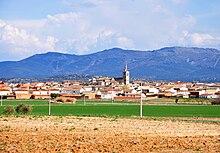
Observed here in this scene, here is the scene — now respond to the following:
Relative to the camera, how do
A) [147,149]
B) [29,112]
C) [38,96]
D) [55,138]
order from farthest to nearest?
1. [38,96]
2. [29,112]
3. [55,138]
4. [147,149]

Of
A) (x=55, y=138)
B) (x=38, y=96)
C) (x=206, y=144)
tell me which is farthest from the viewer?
(x=38, y=96)

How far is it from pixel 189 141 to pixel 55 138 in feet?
21.3

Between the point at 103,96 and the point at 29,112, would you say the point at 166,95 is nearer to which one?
the point at 103,96

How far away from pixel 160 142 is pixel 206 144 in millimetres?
2163

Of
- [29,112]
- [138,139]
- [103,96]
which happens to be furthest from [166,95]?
[138,139]

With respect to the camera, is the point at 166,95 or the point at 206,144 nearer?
the point at 206,144

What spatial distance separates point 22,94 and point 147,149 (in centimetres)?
11225

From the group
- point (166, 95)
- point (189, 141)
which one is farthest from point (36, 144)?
point (166, 95)

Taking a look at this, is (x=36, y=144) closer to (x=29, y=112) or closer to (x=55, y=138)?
(x=55, y=138)

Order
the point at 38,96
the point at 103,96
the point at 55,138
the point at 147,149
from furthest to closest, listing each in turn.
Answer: the point at 103,96
the point at 38,96
the point at 55,138
the point at 147,149

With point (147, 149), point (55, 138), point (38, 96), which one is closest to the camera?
point (147, 149)

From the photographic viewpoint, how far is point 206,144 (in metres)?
25.2

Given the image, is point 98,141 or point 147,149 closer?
point 147,149

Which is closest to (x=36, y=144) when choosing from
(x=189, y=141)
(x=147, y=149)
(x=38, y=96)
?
(x=147, y=149)
